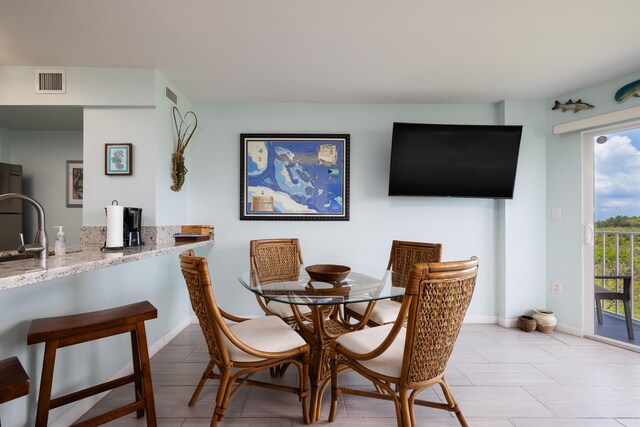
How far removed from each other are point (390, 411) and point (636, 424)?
1.47 m

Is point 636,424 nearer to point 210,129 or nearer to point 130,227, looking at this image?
point 130,227

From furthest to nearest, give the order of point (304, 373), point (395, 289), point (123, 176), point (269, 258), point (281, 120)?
1. point (281, 120)
2. point (269, 258)
3. point (123, 176)
4. point (395, 289)
5. point (304, 373)

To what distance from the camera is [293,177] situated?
3.33 m

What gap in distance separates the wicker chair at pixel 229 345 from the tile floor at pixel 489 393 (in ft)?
1.04

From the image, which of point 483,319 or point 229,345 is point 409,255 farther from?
point 229,345

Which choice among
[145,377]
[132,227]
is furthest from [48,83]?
[145,377]

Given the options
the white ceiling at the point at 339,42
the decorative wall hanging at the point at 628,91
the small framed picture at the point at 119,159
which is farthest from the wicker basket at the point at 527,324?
the small framed picture at the point at 119,159

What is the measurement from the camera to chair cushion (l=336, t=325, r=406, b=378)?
1446 mm

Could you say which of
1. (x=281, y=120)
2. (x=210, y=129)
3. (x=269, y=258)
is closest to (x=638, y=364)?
(x=269, y=258)

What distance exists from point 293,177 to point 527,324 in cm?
298

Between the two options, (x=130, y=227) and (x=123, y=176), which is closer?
(x=130, y=227)

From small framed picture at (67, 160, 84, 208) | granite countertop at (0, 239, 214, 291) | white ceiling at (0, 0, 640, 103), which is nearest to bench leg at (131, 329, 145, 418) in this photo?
granite countertop at (0, 239, 214, 291)

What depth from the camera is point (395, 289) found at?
6.13 feet

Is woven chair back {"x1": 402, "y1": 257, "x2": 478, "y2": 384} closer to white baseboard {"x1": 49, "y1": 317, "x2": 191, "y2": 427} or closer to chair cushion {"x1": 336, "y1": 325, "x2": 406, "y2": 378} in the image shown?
chair cushion {"x1": 336, "y1": 325, "x2": 406, "y2": 378}
